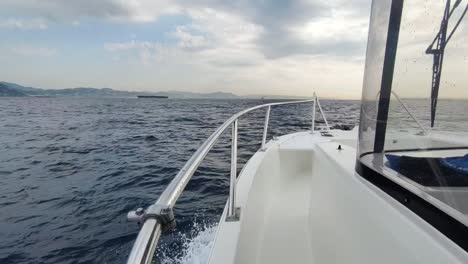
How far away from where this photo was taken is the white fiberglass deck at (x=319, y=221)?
858 mm

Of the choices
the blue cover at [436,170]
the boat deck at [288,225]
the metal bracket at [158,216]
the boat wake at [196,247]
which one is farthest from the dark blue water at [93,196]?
the blue cover at [436,170]

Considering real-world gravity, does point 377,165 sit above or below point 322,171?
above

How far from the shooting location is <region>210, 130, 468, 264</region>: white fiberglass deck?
858mm

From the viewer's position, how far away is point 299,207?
2439 mm

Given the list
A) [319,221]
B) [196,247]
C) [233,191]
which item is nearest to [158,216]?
[233,191]

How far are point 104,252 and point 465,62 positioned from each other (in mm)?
3454

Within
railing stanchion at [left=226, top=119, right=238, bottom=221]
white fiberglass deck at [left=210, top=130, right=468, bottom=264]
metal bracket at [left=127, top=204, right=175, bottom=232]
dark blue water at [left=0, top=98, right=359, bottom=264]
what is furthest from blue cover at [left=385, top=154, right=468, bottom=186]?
dark blue water at [left=0, top=98, right=359, bottom=264]

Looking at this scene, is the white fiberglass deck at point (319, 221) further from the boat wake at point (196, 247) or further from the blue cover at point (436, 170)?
the boat wake at point (196, 247)

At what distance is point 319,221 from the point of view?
183cm

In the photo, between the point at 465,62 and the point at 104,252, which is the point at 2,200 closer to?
the point at 104,252

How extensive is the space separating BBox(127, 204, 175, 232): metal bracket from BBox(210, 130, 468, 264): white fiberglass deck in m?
0.70

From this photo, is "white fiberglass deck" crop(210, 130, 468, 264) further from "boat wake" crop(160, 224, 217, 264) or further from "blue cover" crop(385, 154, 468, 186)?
"boat wake" crop(160, 224, 217, 264)

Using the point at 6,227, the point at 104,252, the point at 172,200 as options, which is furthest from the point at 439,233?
the point at 6,227

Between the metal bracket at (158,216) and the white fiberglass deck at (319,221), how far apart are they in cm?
70
